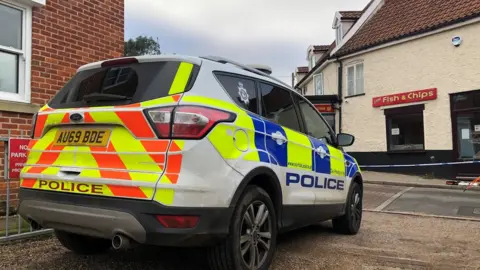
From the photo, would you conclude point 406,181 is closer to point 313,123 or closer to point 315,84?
point 315,84

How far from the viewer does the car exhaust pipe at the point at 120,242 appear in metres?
2.86

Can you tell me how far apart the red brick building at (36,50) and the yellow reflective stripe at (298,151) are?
12.8 feet

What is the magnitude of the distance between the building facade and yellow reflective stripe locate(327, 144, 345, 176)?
1164 cm

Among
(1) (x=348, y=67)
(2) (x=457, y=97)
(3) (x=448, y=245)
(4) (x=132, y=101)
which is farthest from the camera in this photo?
(1) (x=348, y=67)

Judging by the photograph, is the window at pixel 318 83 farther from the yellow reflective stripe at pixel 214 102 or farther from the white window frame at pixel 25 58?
the yellow reflective stripe at pixel 214 102

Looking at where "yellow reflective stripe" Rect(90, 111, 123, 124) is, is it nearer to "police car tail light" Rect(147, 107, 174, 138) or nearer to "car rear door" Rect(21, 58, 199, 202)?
"car rear door" Rect(21, 58, 199, 202)

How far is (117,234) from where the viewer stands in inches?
114

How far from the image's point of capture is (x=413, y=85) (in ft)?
56.3

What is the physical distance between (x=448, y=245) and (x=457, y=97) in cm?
1201

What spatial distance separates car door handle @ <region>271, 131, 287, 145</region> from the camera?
3761 millimetres

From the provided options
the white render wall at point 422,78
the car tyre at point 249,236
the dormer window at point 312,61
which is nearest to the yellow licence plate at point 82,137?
the car tyre at point 249,236

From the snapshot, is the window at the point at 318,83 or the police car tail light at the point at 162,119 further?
the window at the point at 318,83

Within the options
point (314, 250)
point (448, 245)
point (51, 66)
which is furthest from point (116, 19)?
point (448, 245)

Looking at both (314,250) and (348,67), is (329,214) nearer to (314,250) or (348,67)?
(314,250)
